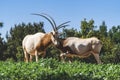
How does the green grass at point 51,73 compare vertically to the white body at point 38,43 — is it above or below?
below

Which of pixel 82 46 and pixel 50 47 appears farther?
pixel 50 47

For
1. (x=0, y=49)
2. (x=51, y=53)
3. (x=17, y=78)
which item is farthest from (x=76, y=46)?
(x=0, y=49)

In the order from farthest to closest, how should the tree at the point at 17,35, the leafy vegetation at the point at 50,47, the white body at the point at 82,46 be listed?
1. the tree at the point at 17,35
2. the leafy vegetation at the point at 50,47
3. the white body at the point at 82,46

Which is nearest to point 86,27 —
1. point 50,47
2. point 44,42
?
point 50,47

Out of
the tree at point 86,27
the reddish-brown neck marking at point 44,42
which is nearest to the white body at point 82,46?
the reddish-brown neck marking at point 44,42

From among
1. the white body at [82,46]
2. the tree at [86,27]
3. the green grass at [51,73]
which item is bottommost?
the green grass at [51,73]

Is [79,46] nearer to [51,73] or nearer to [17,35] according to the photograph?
[51,73]

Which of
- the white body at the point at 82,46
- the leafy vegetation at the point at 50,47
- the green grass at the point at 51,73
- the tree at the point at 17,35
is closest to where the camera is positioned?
the green grass at the point at 51,73

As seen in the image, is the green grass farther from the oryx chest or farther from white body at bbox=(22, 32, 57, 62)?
the oryx chest

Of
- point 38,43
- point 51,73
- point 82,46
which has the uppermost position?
point 38,43

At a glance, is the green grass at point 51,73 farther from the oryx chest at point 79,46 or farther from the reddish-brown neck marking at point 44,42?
the oryx chest at point 79,46

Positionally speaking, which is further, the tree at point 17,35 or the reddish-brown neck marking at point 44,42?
the tree at point 17,35

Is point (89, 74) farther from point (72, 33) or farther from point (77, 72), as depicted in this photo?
point (72, 33)

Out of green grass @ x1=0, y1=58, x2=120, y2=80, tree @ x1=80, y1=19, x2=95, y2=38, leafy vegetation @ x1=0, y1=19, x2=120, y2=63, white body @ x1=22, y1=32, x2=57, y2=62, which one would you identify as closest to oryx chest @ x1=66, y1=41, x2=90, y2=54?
white body @ x1=22, y1=32, x2=57, y2=62
